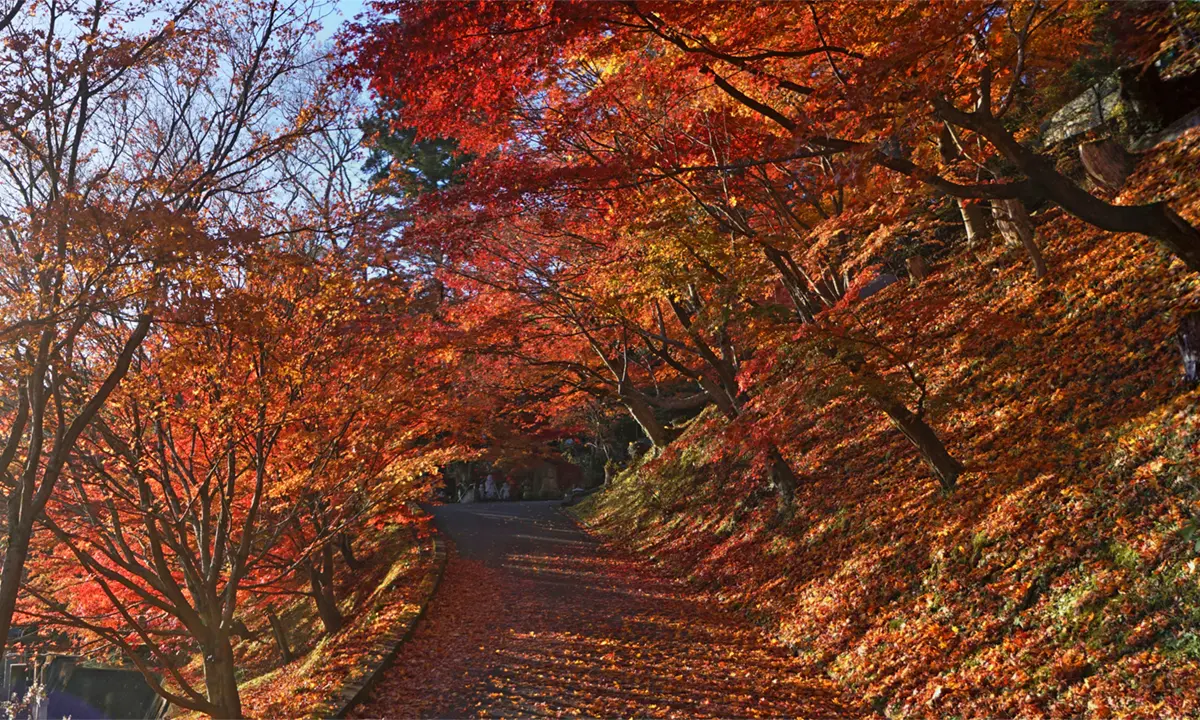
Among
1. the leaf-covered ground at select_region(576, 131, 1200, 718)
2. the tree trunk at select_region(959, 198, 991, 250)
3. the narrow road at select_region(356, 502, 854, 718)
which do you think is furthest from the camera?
the tree trunk at select_region(959, 198, 991, 250)

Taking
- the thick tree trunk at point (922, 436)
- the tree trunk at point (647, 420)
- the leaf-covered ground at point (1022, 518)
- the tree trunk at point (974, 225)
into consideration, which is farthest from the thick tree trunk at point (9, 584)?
the tree trunk at point (974, 225)

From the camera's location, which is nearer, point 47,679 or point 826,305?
point 826,305

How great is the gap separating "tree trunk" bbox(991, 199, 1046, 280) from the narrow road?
657cm

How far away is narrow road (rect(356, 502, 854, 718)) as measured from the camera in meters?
6.89

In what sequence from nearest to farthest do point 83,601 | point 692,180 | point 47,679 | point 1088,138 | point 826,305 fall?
point 826,305
point 692,180
point 1088,138
point 83,601
point 47,679

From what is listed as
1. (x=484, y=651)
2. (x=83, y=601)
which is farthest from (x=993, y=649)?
(x=83, y=601)

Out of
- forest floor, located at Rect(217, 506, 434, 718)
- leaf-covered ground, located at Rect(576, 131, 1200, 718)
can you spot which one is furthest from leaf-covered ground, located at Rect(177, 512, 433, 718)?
leaf-covered ground, located at Rect(576, 131, 1200, 718)

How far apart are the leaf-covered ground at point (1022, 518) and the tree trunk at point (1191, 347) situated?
16cm

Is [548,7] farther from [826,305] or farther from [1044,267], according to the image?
[1044,267]

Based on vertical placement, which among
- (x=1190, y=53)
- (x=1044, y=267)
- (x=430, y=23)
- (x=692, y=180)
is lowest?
(x=1044, y=267)

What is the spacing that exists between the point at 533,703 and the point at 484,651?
7.08 feet

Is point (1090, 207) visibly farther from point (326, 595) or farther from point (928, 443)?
point (326, 595)

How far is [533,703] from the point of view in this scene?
724 cm

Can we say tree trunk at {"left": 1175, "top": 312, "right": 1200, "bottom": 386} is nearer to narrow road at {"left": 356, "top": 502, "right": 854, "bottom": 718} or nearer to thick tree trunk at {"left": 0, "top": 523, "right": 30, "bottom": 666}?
narrow road at {"left": 356, "top": 502, "right": 854, "bottom": 718}
